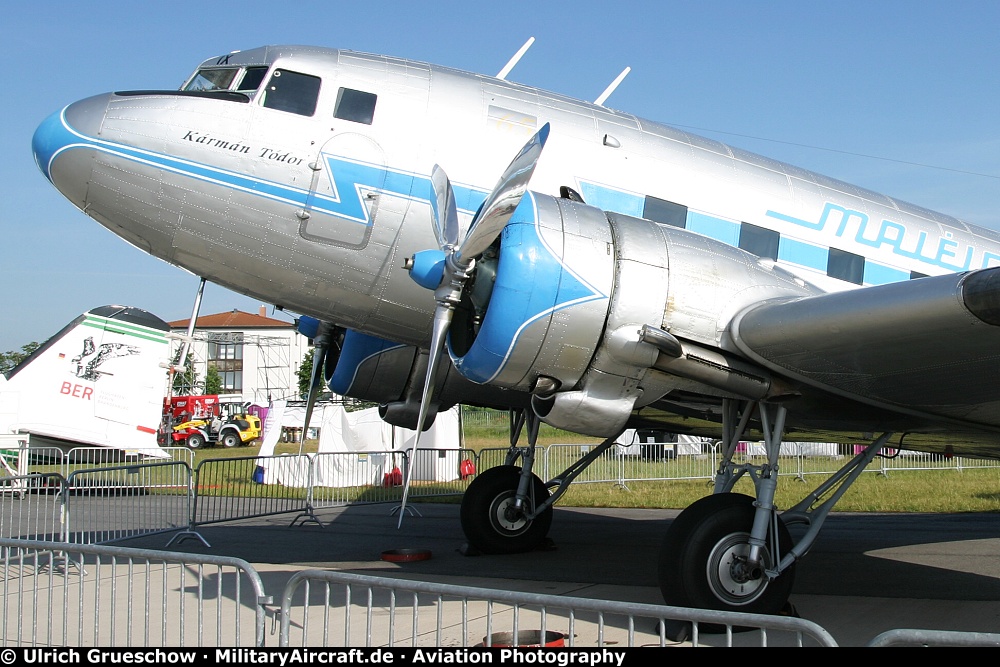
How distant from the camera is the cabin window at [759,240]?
8016 millimetres

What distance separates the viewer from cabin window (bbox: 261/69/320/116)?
7.32 metres

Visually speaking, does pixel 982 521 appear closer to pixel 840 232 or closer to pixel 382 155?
pixel 840 232

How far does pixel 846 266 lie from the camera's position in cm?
834

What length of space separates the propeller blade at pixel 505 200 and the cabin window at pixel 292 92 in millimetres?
2201

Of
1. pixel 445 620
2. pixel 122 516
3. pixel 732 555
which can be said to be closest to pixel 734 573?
pixel 732 555

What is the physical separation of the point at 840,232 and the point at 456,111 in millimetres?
3706

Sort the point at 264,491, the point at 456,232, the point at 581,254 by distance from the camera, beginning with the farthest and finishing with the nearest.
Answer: the point at 264,491 → the point at 456,232 → the point at 581,254

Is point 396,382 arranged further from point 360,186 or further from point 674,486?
point 674,486

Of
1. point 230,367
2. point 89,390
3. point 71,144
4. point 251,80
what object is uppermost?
point 230,367

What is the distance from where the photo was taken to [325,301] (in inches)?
294

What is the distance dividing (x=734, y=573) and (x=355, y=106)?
460 cm

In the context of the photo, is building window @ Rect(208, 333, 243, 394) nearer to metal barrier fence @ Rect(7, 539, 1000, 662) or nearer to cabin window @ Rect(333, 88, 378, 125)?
metal barrier fence @ Rect(7, 539, 1000, 662)

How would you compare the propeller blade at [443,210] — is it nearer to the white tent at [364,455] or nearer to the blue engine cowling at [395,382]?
the blue engine cowling at [395,382]

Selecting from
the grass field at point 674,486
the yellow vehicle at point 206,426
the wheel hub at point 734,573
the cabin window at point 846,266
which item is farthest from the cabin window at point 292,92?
the yellow vehicle at point 206,426
